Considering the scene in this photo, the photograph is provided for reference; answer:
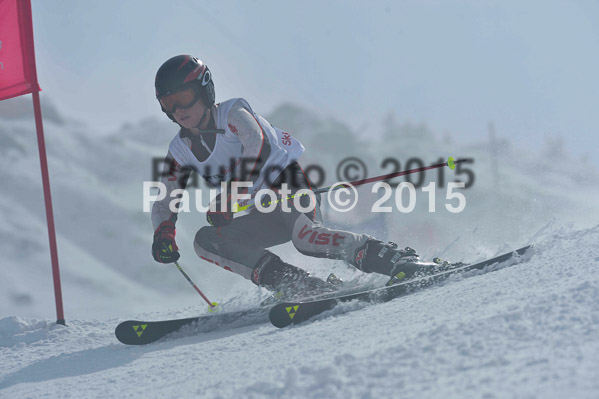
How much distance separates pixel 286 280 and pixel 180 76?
1369mm

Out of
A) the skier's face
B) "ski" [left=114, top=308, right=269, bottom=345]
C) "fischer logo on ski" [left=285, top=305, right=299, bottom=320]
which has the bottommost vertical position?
"ski" [left=114, top=308, right=269, bottom=345]

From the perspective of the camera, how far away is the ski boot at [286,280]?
324 centimetres

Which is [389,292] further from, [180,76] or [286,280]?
[180,76]

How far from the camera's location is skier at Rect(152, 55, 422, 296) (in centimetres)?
321

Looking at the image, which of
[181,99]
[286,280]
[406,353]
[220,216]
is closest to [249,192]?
[220,216]

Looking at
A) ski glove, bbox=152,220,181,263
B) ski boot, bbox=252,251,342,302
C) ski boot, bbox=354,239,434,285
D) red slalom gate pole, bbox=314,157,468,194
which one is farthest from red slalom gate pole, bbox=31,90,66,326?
ski boot, bbox=354,239,434,285

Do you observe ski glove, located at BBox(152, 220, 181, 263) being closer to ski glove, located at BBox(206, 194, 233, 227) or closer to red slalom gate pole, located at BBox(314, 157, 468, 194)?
ski glove, located at BBox(206, 194, 233, 227)

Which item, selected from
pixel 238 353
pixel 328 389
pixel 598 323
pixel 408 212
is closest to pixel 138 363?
pixel 238 353

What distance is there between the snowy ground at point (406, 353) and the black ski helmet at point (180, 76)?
4.74ft

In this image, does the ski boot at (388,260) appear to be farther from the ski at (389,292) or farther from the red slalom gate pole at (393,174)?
the red slalom gate pole at (393,174)

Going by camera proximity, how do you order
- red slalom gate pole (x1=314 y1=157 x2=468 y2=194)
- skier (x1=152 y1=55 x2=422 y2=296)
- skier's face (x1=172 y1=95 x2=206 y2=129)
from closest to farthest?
1. skier (x1=152 y1=55 x2=422 y2=296)
2. skier's face (x1=172 y1=95 x2=206 y2=129)
3. red slalom gate pole (x1=314 y1=157 x2=468 y2=194)

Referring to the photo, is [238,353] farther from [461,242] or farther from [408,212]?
[408,212]

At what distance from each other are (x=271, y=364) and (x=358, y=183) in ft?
7.43

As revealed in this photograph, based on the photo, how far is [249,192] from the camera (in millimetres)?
3166
